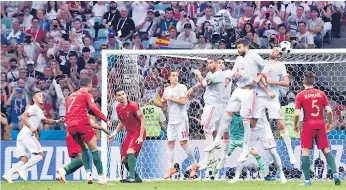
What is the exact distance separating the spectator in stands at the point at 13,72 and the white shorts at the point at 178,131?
7.07 m

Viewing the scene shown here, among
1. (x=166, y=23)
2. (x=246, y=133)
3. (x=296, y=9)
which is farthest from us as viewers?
(x=166, y=23)

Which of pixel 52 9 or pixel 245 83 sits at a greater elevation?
pixel 52 9

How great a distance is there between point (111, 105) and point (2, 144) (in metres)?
3.05

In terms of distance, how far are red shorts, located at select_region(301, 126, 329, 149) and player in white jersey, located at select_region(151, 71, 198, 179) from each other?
311cm

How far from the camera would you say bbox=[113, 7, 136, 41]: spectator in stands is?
90.0 ft

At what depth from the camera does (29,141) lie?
846 inches

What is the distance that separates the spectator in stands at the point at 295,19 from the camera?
26422 millimetres

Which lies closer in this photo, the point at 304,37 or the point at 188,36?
the point at 304,37

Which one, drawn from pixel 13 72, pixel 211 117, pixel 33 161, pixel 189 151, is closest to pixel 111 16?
pixel 13 72

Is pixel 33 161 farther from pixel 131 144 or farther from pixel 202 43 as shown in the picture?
pixel 202 43

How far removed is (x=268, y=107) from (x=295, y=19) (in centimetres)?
727

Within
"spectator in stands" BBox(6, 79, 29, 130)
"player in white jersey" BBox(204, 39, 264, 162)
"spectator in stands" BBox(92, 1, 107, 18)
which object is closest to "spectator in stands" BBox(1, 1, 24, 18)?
"spectator in stands" BBox(92, 1, 107, 18)

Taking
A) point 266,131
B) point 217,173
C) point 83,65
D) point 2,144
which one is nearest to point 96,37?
point 83,65

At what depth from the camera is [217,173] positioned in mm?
21562
